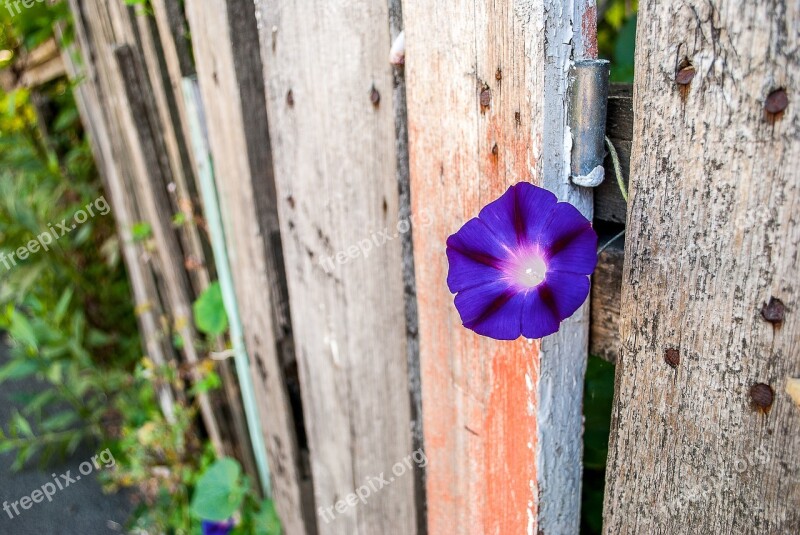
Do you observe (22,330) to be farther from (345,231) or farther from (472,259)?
(472,259)

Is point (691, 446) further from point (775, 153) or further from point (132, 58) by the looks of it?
point (132, 58)

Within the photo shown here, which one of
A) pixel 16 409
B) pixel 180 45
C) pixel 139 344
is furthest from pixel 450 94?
pixel 16 409

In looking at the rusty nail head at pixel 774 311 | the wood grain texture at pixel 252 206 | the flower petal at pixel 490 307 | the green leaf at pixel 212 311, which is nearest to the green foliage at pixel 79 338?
the green leaf at pixel 212 311

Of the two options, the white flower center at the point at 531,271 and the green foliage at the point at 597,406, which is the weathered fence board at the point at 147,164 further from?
the white flower center at the point at 531,271

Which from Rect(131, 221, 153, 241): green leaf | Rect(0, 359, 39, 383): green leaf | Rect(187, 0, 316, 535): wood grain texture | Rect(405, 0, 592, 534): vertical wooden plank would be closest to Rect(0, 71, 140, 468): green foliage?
Rect(0, 359, 39, 383): green leaf

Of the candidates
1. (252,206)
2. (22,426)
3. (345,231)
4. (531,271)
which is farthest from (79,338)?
(531,271)

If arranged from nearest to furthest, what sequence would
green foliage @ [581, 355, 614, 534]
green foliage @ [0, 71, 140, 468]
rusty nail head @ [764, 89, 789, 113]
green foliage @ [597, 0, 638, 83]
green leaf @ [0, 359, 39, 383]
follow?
rusty nail head @ [764, 89, 789, 113] → green foliage @ [581, 355, 614, 534] → green foliage @ [597, 0, 638, 83] → green leaf @ [0, 359, 39, 383] → green foliage @ [0, 71, 140, 468]

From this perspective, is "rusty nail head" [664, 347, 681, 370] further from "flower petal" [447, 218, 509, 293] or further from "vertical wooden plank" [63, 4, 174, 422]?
"vertical wooden plank" [63, 4, 174, 422]
